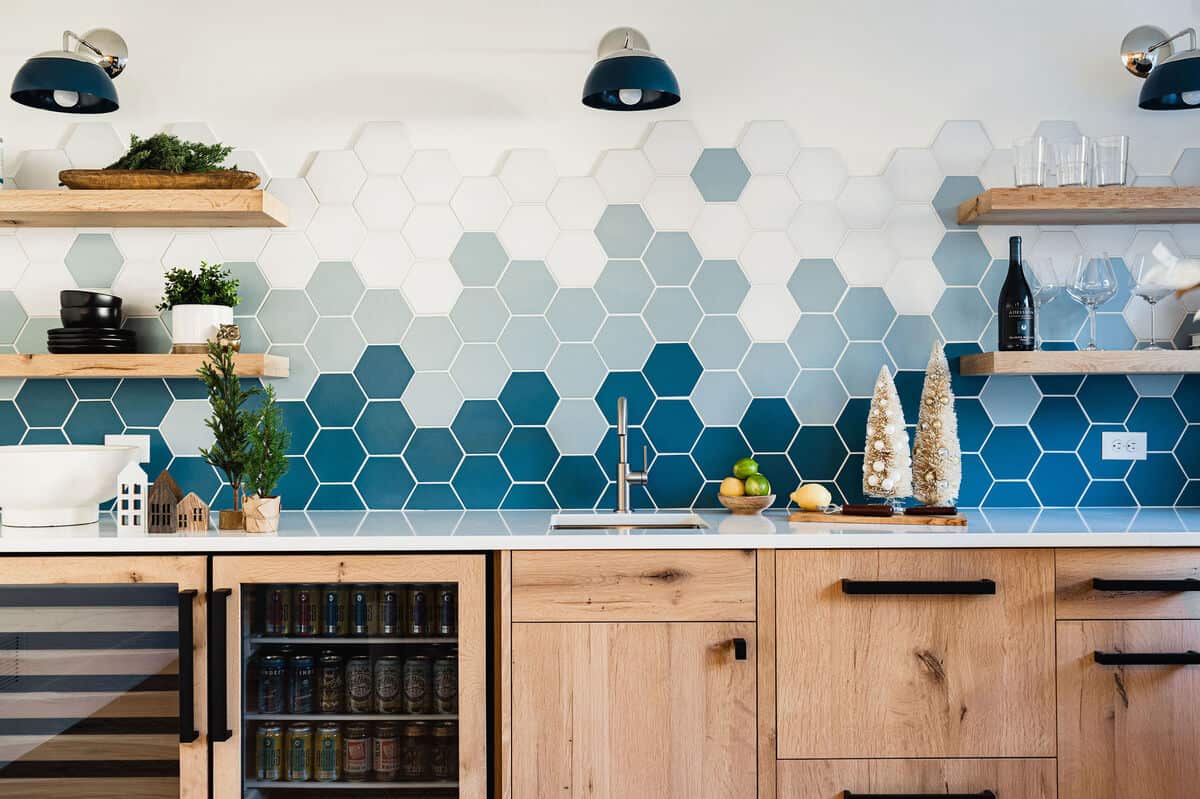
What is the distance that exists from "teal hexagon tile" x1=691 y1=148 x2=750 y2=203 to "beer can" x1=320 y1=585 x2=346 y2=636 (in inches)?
59.3

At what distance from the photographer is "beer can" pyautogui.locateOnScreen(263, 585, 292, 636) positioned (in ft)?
7.16

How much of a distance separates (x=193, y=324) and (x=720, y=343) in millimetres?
1484

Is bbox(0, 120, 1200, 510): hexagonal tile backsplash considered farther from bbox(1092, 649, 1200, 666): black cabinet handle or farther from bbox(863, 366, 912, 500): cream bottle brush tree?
bbox(1092, 649, 1200, 666): black cabinet handle

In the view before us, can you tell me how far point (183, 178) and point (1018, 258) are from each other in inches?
91.1

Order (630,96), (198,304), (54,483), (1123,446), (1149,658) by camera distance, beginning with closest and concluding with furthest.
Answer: (1149,658) → (54,483) → (630,96) → (198,304) → (1123,446)

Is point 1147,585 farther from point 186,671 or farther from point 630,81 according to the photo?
point 186,671

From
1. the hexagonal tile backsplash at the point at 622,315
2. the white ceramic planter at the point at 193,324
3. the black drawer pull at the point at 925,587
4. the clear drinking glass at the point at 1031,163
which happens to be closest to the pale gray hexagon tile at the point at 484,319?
the hexagonal tile backsplash at the point at 622,315

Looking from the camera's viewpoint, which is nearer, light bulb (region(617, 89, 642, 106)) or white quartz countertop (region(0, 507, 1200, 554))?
white quartz countertop (region(0, 507, 1200, 554))

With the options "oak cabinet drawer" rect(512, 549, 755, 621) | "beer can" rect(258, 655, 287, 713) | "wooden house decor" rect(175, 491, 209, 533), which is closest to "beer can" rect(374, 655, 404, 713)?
"beer can" rect(258, 655, 287, 713)

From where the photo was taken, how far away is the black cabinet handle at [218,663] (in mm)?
2127

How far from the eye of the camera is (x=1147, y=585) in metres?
2.12

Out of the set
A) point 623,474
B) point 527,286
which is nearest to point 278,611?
point 623,474

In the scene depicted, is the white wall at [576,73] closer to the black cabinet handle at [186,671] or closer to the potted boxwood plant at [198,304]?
the potted boxwood plant at [198,304]

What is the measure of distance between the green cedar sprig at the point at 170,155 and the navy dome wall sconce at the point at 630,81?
41.0 inches
